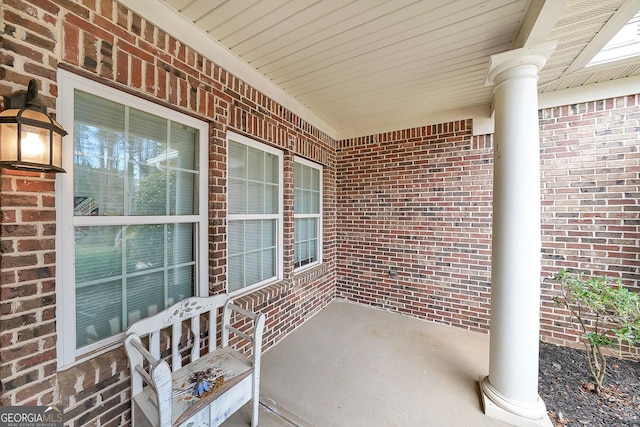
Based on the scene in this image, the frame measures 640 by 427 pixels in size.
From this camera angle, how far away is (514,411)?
1.75 meters

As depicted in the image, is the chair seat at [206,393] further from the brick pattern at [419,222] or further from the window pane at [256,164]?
the brick pattern at [419,222]

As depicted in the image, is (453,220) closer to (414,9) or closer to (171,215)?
(414,9)

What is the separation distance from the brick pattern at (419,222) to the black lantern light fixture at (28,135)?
344 centimetres

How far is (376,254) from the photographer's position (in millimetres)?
3805

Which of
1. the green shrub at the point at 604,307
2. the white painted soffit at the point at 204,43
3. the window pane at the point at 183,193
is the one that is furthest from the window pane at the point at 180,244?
the green shrub at the point at 604,307

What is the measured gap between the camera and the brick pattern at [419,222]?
311cm

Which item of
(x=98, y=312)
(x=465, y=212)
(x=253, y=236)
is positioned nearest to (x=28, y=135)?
(x=98, y=312)

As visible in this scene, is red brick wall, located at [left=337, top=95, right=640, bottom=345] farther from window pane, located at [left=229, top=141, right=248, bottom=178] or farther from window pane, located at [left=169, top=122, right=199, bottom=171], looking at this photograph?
window pane, located at [left=169, top=122, right=199, bottom=171]

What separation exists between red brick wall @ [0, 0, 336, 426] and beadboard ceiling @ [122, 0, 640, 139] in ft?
0.74

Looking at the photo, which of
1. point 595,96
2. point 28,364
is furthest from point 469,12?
point 28,364

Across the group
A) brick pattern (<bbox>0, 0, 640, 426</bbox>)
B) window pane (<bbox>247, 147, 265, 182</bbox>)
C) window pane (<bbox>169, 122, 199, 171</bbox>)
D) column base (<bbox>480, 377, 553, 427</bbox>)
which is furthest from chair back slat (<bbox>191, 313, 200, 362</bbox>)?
column base (<bbox>480, 377, 553, 427</bbox>)

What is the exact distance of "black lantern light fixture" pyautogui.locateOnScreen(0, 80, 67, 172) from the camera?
39.6 inches

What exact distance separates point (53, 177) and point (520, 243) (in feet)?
9.86

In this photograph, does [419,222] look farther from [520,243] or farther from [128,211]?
[128,211]
